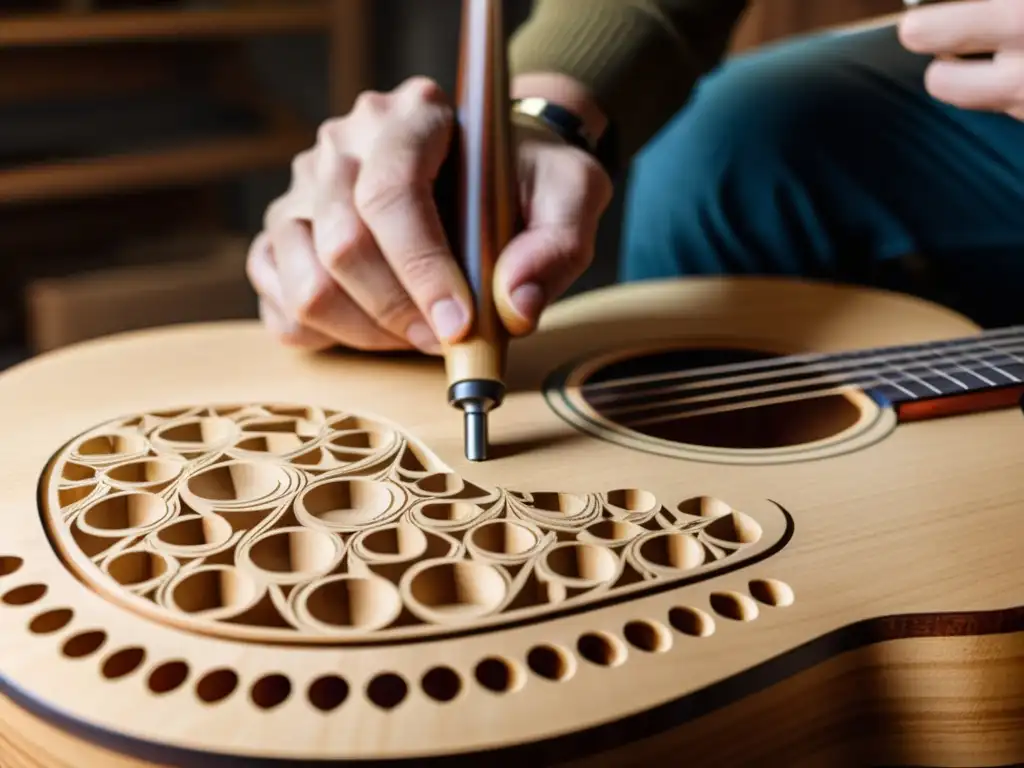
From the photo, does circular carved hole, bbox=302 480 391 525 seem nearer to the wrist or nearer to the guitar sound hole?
the guitar sound hole

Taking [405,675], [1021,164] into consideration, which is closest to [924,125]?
[1021,164]

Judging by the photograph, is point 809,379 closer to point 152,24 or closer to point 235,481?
point 235,481

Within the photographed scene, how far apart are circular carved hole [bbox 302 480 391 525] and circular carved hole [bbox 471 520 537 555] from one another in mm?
45

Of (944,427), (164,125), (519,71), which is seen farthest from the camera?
(164,125)

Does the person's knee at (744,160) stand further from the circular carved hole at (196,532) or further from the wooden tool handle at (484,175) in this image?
the circular carved hole at (196,532)

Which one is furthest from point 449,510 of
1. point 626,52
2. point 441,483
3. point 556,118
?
point 626,52

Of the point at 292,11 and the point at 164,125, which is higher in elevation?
the point at 292,11

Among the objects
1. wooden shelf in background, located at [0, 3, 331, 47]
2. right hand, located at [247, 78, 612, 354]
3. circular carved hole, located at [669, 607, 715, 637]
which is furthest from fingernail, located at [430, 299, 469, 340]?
wooden shelf in background, located at [0, 3, 331, 47]

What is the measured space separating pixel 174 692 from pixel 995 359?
0.48 m

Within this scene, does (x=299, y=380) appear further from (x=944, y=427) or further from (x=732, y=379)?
(x=944, y=427)

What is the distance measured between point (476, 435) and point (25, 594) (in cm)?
20

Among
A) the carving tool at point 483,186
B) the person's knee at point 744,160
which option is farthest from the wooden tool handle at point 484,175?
the person's knee at point 744,160

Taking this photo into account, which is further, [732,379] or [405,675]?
[732,379]

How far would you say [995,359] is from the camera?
0.59 meters
